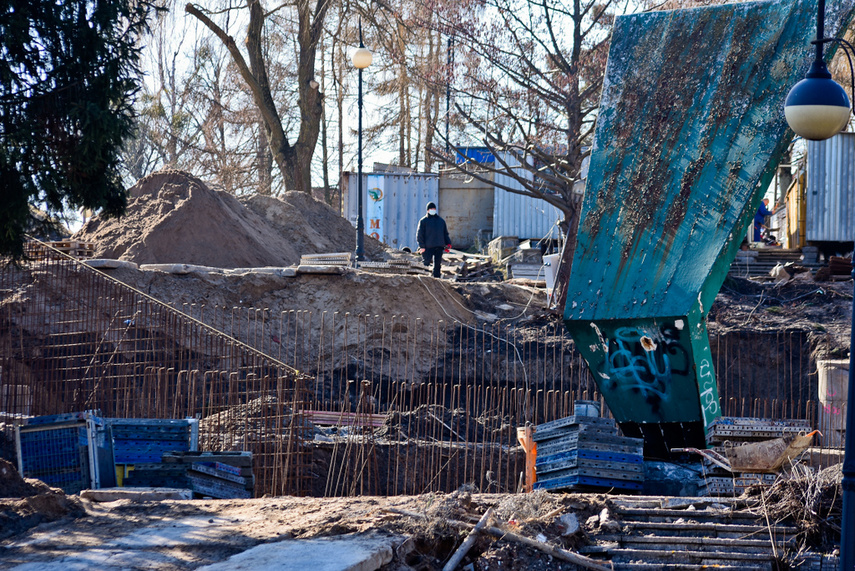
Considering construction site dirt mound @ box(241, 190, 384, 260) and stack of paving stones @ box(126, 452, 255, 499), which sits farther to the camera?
construction site dirt mound @ box(241, 190, 384, 260)

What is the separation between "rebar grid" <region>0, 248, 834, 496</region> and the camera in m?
10.1

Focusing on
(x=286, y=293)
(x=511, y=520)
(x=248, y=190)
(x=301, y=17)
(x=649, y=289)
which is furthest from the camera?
(x=248, y=190)

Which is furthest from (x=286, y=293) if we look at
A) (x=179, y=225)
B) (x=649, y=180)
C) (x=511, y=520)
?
(x=511, y=520)

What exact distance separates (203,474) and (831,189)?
16803 millimetres

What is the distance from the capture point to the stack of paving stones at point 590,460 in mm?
7820

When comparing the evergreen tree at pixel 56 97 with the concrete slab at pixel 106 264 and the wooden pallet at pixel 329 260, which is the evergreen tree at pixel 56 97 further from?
the wooden pallet at pixel 329 260

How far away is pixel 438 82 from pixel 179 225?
6.56 meters

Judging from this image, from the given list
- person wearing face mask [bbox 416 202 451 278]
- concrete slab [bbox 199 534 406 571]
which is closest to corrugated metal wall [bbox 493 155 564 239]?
person wearing face mask [bbox 416 202 451 278]

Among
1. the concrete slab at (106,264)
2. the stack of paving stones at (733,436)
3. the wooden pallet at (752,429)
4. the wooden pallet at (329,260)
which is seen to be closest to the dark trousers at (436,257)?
the wooden pallet at (329,260)

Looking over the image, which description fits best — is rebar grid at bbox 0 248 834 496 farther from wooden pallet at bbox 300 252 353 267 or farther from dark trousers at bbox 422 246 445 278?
dark trousers at bbox 422 246 445 278

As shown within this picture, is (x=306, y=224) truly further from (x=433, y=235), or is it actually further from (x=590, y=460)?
(x=590, y=460)

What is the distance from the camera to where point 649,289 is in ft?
30.6

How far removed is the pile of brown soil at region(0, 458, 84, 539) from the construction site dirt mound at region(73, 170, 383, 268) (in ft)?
37.0

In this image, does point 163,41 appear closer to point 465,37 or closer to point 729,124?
point 465,37
